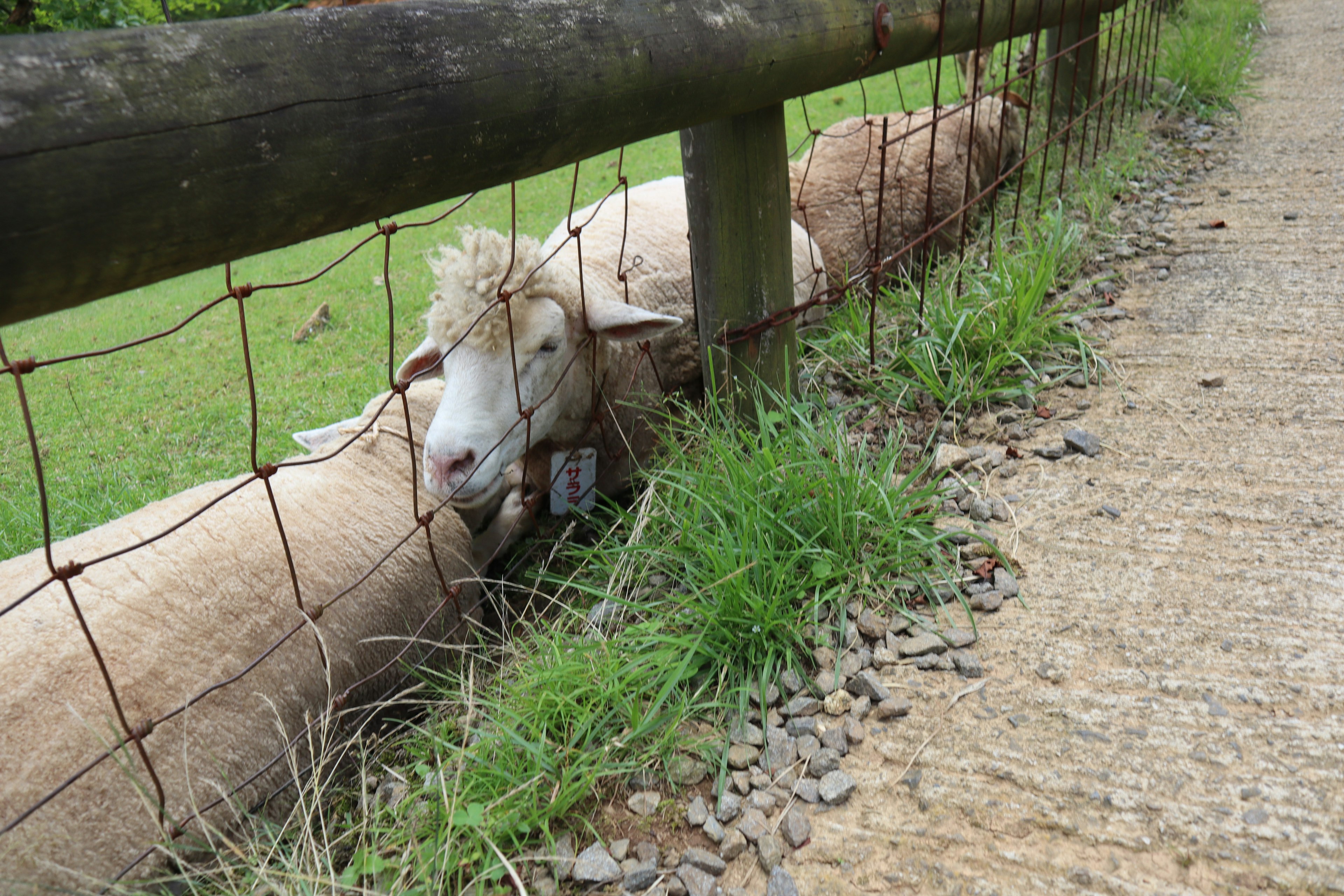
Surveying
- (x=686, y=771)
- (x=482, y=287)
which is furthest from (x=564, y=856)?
(x=482, y=287)

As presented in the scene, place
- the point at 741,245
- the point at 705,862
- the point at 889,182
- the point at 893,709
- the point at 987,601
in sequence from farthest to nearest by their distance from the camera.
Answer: the point at 889,182, the point at 741,245, the point at 987,601, the point at 893,709, the point at 705,862

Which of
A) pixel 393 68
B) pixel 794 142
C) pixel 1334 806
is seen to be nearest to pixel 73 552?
pixel 393 68

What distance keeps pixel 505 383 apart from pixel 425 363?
1.32 ft

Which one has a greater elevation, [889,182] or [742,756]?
[889,182]

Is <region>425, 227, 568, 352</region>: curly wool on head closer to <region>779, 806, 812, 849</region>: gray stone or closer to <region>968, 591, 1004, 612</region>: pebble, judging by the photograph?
<region>968, 591, 1004, 612</region>: pebble

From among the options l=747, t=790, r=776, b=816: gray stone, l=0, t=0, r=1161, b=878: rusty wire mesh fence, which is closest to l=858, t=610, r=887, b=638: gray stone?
l=747, t=790, r=776, b=816: gray stone

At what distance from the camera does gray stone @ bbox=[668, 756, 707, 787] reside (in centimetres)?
173

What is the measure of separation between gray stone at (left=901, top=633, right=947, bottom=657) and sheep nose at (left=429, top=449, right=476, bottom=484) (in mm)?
1330

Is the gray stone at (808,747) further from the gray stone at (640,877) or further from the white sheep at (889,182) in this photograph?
the white sheep at (889,182)

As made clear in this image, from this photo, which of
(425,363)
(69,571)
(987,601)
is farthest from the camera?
(425,363)

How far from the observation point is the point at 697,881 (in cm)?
154

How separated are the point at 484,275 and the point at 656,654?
1461mm

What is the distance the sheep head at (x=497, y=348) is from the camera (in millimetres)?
2592

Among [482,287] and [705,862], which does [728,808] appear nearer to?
[705,862]
